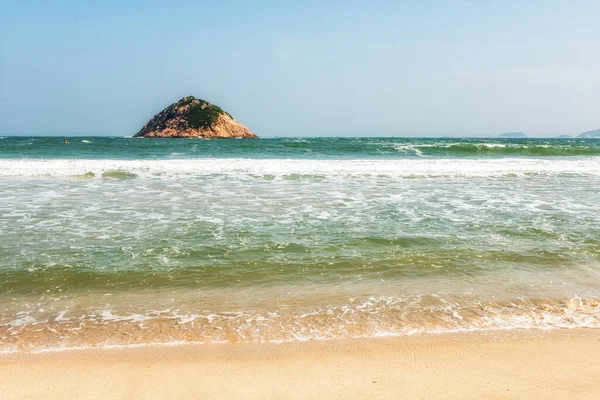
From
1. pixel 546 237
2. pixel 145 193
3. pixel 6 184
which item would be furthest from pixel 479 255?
pixel 6 184

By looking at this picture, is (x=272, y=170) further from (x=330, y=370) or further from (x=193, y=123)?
(x=193, y=123)

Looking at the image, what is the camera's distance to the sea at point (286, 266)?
14.2ft

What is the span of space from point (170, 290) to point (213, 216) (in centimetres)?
437

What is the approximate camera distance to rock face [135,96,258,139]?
297 feet

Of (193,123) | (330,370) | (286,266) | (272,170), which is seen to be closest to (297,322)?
(330,370)

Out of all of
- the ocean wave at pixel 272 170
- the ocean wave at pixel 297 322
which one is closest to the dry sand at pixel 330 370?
the ocean wave at pixel 297 322

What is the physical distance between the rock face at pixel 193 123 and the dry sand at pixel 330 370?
289 ft

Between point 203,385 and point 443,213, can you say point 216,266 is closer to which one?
point 203,385

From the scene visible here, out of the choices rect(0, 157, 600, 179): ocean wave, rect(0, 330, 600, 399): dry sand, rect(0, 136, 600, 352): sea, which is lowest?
rect(0, 330, 600, 399): dry sand

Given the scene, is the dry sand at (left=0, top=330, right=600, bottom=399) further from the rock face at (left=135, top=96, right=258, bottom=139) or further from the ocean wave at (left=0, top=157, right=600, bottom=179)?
the rock face at (left=135, top=96, right=258, bottom=139)

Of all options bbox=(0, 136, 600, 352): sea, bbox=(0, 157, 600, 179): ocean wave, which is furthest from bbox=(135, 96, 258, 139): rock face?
bbox=(0, 136, 600, 352): sea

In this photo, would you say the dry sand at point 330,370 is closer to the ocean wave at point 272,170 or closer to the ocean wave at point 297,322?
the ocean wave at point 297,322

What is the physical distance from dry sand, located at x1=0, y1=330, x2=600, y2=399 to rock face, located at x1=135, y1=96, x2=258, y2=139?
8800cm

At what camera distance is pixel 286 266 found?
5.95 m
